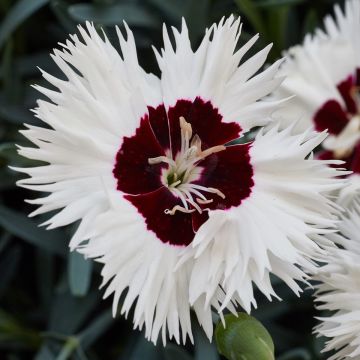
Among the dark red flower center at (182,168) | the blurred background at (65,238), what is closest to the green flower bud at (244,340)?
the dark red flower center at (182,168)

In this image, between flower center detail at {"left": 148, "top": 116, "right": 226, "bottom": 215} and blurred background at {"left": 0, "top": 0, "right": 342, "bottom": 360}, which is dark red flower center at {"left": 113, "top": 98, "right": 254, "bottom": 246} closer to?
flower center detail at {"left": 148, "top": 116, "right": 226, "bottom": 215}

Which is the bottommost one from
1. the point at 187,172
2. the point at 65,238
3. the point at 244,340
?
the point at 244,340

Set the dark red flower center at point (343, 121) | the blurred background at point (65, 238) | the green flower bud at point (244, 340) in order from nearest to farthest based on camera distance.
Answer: the green flower bud at point (244, 340) < the dark red flower center at point (343, 121) < the blurred background at point (65, 238)

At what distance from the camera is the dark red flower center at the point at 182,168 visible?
3.24 ft

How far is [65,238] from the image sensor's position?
4.97 ft

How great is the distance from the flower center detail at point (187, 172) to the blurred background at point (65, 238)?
12.5 inches

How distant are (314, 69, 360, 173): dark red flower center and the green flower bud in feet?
1.60

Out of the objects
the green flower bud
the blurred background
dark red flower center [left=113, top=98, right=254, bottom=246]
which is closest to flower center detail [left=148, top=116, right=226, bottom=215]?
dark red flower center [left=113, top=98, right=254, bottom=246]

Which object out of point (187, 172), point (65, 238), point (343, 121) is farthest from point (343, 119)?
point (65, 238)

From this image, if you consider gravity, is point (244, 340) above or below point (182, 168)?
below

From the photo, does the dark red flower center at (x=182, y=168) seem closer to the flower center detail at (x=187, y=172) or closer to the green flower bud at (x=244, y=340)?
the flower center detail at (x=187, y=172)

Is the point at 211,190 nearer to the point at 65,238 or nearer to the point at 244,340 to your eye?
the point at 244,340

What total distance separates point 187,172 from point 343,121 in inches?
17.6

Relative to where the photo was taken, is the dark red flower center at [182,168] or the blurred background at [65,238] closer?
the dark red flower center at [182,168]
